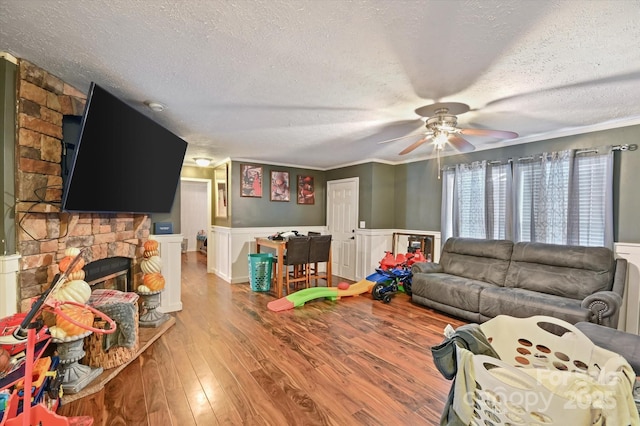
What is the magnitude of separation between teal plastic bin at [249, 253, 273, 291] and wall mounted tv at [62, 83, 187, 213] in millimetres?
1954

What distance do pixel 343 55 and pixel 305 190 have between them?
14.3 feet

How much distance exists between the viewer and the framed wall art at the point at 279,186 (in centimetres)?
564

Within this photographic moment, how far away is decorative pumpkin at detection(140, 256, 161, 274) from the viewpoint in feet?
10.1

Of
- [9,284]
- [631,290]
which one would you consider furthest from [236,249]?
[631,290]

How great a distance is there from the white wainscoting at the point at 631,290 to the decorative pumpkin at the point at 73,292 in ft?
16.4

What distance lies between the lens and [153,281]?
3.02m

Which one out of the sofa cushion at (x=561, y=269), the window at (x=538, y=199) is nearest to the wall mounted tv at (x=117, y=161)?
the window at (x=538, y=199)

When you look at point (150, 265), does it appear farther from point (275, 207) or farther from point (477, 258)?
point (477, 258)

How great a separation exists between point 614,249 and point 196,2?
4.39m

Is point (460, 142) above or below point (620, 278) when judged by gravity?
above

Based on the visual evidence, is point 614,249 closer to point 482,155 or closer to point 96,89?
point 482,155

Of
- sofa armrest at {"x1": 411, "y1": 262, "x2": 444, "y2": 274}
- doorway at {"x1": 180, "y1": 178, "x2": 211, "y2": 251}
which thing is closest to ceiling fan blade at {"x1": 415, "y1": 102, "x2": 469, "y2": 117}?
sofa armrest at {"x1": 411, "y1": 262, "x2": 444, "y2": 274}

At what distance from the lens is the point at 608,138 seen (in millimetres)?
3139

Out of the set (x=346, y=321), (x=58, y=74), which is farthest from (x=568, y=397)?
(x=58, y=74)
